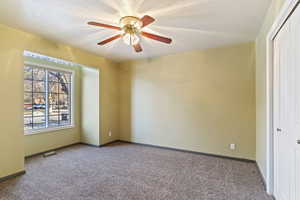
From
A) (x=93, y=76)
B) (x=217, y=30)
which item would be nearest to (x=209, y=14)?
(x=217, y=30)

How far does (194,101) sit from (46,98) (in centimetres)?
390

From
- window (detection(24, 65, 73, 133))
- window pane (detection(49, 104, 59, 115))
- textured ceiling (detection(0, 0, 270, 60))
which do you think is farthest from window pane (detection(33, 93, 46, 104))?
textured ceiling (detection(0, 0, 270, 60))

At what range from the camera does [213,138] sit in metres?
3.82

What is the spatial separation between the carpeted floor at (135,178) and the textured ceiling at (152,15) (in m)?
2.54

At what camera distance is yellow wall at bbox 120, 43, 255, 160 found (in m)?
3.51

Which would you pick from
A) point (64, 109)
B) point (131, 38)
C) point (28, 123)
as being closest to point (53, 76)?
point (64, 109)

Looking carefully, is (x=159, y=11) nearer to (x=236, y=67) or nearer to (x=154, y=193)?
(x=236, y=67)

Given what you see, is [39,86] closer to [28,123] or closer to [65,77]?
[65,77]

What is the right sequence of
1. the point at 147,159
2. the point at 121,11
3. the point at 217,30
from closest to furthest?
the point at 121,11, the point at 217,30, the point at 147,159

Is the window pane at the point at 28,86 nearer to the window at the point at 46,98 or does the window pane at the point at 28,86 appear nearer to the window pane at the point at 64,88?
the window at the point at 46,98

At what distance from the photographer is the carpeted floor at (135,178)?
7.48 feet

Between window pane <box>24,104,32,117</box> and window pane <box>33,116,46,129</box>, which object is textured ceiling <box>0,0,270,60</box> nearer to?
window pane <box>24,104,32,117</box>

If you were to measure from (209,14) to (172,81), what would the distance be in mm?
2153

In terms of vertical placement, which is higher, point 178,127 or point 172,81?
point 172,81
